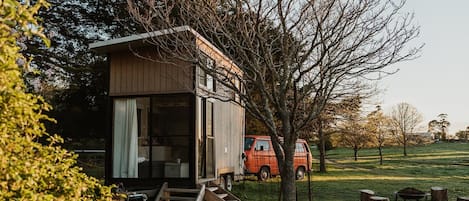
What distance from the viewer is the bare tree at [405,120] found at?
3052 cm

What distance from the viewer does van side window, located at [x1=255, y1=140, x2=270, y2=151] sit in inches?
582

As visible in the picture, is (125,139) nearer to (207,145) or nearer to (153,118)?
(153,118)

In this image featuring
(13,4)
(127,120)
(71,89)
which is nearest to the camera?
(13,4)

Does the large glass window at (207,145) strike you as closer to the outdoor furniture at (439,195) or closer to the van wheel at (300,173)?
the outdoor furniture at (439,195)

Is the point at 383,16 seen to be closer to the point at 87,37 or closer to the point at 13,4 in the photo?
the point at 13,4

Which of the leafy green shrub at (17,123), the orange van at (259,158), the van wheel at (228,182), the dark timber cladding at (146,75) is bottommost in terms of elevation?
the van wheel at (228,182)

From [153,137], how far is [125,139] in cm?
61

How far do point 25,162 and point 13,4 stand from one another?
895 mm

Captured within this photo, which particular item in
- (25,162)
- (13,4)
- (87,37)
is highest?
(87,37)

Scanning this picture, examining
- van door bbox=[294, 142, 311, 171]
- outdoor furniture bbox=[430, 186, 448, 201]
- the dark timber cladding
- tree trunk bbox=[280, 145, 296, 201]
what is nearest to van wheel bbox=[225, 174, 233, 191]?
the dark timber cladding

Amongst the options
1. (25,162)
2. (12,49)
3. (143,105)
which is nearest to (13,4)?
(12,49)

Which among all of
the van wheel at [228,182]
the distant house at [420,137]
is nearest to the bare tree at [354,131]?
the van wheel at [228,182]

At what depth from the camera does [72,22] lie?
15.4m

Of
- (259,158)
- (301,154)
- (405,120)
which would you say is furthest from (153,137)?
(405,120)
